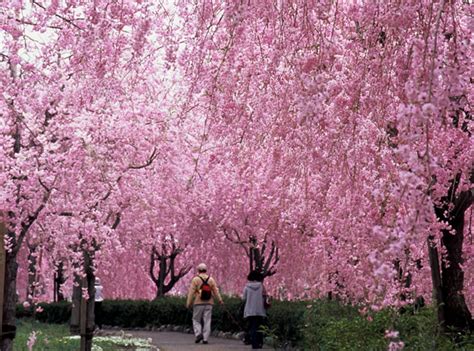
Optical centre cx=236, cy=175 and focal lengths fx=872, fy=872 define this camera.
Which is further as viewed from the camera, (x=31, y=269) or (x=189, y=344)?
(x=31, y=269)

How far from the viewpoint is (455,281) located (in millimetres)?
11719

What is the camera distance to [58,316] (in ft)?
97.8

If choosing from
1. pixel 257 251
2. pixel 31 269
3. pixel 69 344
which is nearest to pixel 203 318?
pixel 69 344

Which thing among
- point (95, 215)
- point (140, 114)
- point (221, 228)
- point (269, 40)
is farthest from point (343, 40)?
point (221, 228)

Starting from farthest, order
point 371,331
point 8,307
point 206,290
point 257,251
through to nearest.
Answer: point 257,251
point 206,290
point 8,307
point 371,331

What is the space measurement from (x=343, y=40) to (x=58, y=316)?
21.0 metres

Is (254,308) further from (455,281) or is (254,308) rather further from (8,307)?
(8,307)

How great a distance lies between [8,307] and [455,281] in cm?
592

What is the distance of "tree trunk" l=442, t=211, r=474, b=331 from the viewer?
11.5m

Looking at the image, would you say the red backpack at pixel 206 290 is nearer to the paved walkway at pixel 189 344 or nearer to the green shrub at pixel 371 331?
the paved walkway at pixel 189 344

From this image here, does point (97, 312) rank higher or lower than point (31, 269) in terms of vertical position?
lower

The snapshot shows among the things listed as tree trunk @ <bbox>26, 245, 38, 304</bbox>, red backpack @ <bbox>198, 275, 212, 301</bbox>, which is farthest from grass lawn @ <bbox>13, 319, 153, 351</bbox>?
red backpack @ <bbox>198, 275, 212, 301</bbox>

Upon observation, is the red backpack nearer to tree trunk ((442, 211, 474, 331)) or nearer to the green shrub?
the green shrub

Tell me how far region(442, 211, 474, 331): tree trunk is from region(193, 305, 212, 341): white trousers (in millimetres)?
8295
